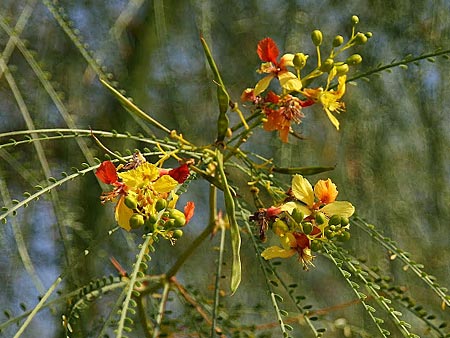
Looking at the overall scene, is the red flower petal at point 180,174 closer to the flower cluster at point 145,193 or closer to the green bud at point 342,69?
the flower cluster at point 145,193

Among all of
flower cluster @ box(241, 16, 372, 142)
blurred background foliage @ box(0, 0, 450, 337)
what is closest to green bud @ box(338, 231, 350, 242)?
flower cluster @ box(241, 16, 372, 142)

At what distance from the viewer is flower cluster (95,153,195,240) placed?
67 centimetres

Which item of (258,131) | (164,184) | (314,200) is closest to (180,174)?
(164,184)

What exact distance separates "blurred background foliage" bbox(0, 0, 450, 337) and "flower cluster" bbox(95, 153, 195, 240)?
2.20 ft

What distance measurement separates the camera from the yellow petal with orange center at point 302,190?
29.1 inches

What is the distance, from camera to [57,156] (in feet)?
4.85

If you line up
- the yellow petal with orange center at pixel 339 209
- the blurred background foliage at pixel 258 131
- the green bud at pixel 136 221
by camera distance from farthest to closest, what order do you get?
the blurred background foliage at pixel 258 131 < the yellow petal with orange center at pixel 339 209 < the green bud at pixel 136 221

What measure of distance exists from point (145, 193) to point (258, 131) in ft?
2.69

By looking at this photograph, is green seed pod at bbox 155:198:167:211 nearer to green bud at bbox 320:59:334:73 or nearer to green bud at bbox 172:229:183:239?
green bud at bbox 172:229:183:239

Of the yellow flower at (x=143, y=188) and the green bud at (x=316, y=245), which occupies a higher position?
the yellow flower at (x=143, y=188)

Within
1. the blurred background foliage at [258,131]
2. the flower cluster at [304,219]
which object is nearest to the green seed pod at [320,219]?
the flower cluster at [304,219]

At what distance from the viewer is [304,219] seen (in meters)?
0.74

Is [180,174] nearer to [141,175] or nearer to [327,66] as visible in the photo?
[141,175]

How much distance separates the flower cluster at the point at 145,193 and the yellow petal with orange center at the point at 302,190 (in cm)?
11
